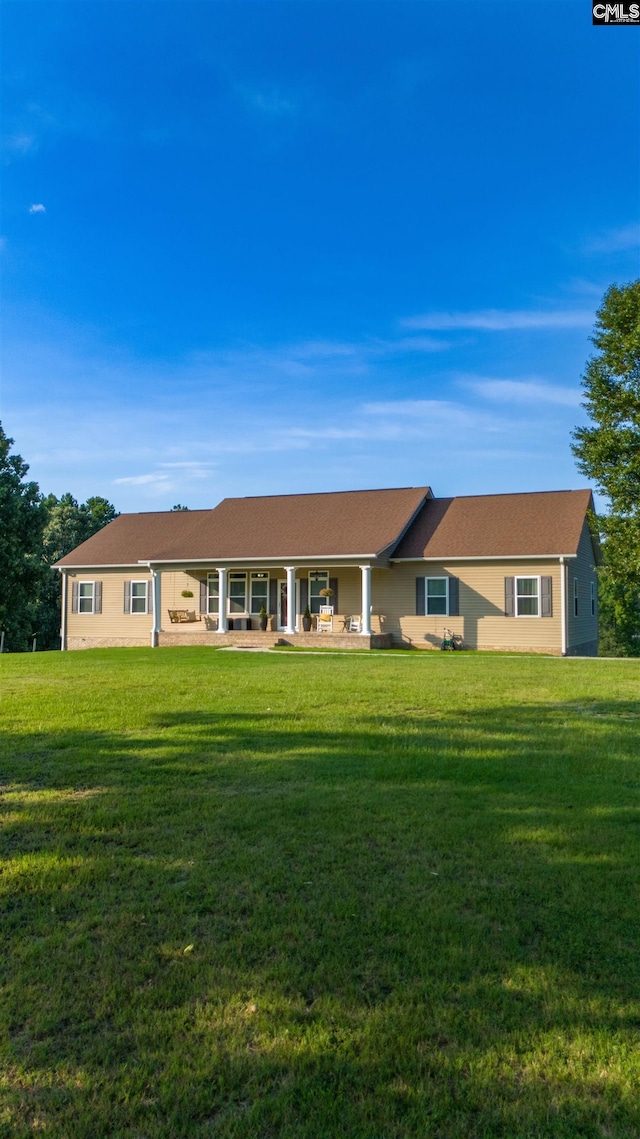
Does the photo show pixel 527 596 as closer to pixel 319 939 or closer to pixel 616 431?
pixel 616 431

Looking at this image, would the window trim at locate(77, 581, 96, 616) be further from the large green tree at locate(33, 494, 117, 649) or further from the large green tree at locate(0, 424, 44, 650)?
the large green tree at locate(0, 424, 44, 650)

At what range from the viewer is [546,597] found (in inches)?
874

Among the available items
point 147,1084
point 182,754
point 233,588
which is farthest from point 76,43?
point 233,588

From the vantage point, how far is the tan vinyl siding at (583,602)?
22.9 m

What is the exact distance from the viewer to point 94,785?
5348 mm

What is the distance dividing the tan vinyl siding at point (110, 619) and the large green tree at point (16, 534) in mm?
13643

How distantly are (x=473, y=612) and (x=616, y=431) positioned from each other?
7.07 meters

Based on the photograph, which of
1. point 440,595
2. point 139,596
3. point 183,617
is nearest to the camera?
point 440,595

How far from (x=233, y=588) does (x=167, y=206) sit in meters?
14.4

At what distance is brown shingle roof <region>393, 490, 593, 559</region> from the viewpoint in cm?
2247

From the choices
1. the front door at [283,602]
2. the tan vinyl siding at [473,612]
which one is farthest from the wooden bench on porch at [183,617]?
the tan vinyl siding at [473,612]

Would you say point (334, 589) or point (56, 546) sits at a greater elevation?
point (56, 546)

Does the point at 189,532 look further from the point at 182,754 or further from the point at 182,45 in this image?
the point at 182,754

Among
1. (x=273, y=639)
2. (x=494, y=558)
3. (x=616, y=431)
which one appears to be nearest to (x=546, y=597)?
(x=494, y=558)
